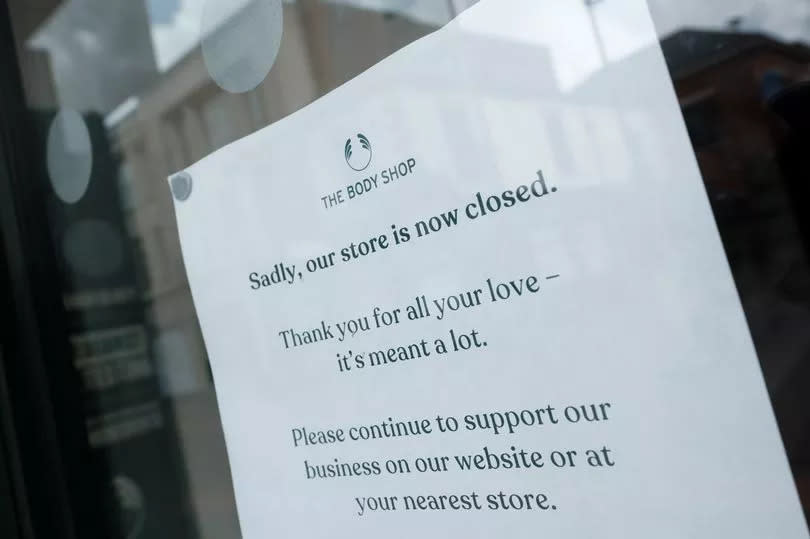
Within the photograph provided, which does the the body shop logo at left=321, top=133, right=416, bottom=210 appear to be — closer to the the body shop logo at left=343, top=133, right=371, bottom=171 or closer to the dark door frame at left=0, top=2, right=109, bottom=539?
the the body shop logo at left=343, top=133, right=371, bottom=171

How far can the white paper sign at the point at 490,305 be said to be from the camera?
43 cm

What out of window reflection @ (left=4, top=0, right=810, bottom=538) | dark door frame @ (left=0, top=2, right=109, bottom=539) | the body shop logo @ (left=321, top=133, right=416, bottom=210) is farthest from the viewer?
dark door frame @ (left=0, top=2, right=109, bottom=539)

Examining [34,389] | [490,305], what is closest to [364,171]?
[490,305]

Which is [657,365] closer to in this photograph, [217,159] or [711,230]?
[711,230]

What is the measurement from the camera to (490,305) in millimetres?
517

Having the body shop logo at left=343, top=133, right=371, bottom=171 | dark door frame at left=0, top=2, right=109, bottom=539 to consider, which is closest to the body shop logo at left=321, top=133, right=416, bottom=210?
the body shop logo at left=343, top=133, right=371, bottom=171

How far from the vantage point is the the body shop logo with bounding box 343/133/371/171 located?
58 centimetres

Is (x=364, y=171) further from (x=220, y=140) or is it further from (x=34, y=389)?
(x=34, y=389)

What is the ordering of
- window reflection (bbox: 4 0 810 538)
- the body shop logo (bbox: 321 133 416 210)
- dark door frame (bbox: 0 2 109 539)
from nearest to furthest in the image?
window reflection (bbox: 4 0 810 538), the body shop logo (bbox: 321 133 416 210), dark door frame (bbox: 0 2 109 539)

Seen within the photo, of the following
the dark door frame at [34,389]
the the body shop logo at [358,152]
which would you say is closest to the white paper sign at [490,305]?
the the body shop logo at [358,152]

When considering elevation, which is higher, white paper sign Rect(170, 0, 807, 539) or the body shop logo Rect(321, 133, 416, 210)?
the body shop logo Rect(321, 133, 416, 210)

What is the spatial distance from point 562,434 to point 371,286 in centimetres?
20

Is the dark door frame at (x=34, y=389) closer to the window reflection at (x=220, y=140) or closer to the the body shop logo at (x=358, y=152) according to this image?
the window reflection at (x=220, y=140)

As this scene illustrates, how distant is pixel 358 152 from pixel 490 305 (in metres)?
0.18
